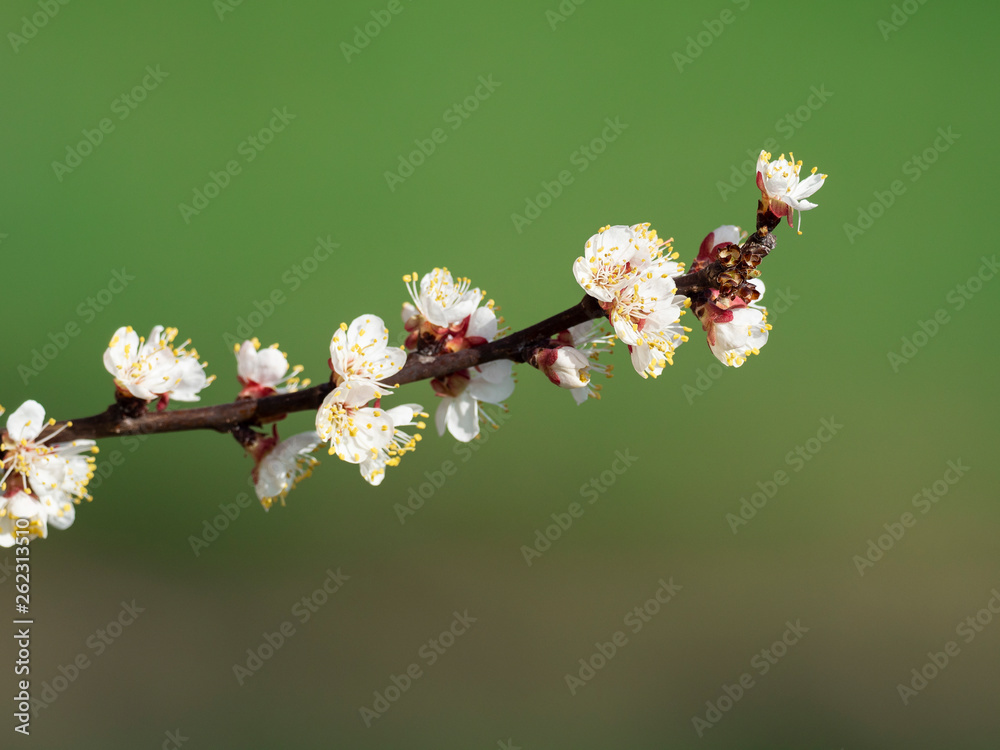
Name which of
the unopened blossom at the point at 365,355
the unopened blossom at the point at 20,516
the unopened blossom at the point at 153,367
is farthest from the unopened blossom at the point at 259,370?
the unopened blossom at the point at 20,516

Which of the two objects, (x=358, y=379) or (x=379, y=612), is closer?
(x=358, y=379)

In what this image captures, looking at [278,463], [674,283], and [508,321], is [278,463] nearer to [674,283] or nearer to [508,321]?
[674,283]

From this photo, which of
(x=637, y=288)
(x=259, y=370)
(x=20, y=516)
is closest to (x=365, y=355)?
(x=259, y=370)

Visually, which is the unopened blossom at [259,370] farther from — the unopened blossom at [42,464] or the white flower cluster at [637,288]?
the white flower cluster at [637,288]

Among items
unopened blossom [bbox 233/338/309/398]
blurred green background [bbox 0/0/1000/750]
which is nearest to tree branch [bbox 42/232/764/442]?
unopened blossom [bbox 233/338/309/398]

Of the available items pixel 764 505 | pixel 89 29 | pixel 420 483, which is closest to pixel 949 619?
pixel 764 505

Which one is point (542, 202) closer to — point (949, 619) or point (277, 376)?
point (949, 619)

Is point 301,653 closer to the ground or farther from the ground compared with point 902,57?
closer to the ground
